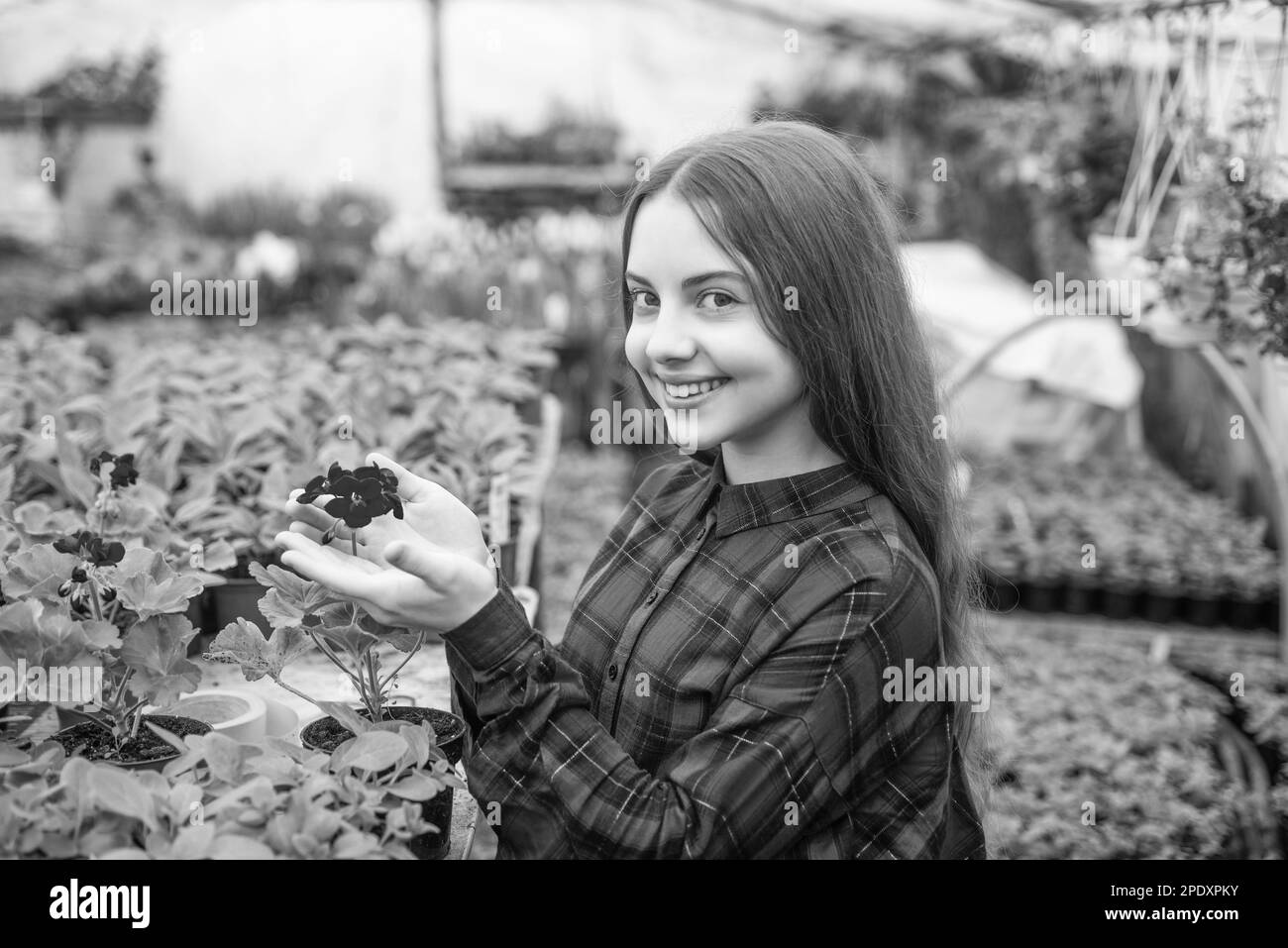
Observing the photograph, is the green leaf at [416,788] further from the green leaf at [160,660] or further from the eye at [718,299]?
the eye at [718,299]

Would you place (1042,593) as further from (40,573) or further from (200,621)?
(40,573)

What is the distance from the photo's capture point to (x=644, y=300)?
1166 millimetres

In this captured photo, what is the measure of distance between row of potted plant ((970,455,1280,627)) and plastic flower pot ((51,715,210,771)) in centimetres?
263

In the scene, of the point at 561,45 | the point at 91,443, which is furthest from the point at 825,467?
the point at 561,45

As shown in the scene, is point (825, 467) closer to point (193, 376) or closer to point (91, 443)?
point (91, 443)

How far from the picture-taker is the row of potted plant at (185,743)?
34.8 inches

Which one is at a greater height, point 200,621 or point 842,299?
point 842,299

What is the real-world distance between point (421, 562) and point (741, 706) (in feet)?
1.03

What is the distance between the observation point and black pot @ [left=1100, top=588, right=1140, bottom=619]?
3.96 metres

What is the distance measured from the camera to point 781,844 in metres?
1.01

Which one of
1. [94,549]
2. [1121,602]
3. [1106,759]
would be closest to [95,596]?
[94,549]

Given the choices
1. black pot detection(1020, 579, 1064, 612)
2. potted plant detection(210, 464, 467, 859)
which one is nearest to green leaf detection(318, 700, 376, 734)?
potted plant detection(210, 464, 467, 859)

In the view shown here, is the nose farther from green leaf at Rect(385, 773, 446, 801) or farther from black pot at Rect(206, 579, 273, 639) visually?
black pot at Rect(206, 579, 273, 639)
